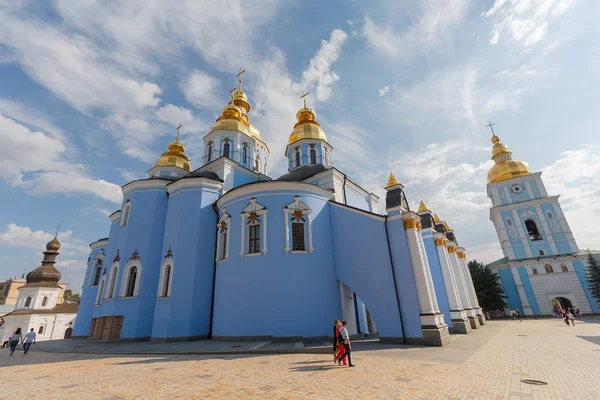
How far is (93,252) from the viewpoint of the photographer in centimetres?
2356

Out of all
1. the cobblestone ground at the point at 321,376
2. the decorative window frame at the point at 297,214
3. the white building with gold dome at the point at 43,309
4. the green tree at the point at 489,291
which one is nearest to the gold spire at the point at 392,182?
the decorative window frame at the point at 297,214

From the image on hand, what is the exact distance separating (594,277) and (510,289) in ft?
26.2

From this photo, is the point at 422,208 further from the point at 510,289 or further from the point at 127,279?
the point at 510,289

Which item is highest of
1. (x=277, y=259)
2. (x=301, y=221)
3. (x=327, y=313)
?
Result: (x=301, y=221)

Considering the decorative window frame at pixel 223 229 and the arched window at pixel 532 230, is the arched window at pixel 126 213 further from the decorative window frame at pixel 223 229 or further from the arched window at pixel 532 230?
the arched window at pixel 532 230

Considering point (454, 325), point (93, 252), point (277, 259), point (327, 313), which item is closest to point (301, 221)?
point (277, 259)

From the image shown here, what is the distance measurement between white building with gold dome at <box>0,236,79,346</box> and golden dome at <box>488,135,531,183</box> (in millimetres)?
61281

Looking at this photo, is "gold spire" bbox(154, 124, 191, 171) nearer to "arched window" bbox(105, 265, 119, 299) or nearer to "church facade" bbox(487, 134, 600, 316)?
"arched window" bbox(105, 265, 119, 299)

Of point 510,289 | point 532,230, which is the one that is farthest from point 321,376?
point 532,230

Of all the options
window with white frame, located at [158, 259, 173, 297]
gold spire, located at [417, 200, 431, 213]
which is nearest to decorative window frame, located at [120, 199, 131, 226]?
window with white frame, located at [158, 259, 173, 297]

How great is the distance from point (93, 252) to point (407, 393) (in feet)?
86.5

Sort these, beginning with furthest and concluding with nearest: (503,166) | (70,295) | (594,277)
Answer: (70,295) < (503,166) < (594,277)

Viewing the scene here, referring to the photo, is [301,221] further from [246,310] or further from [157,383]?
[157,383]

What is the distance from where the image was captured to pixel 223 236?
16.3 metres
